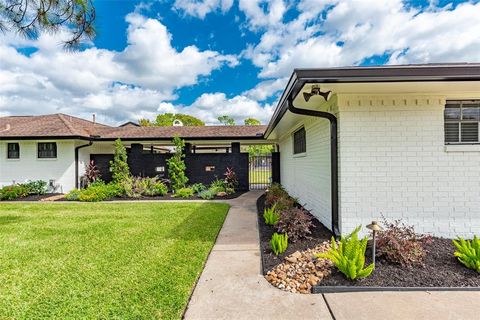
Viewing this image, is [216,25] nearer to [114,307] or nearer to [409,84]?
[409,84]

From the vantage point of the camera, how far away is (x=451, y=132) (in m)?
4.56

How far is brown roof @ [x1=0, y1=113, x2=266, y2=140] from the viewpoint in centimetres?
1224

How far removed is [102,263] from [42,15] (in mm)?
4808

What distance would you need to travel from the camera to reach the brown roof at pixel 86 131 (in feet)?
40.2

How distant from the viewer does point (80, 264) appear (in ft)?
13.3

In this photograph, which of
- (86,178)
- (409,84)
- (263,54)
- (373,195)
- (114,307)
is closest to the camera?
(114,307)

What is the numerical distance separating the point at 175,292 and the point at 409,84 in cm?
440

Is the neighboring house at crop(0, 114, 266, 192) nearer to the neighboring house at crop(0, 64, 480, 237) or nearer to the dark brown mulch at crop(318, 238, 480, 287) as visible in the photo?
the neighboring house at crop(0, 64, 480, 237)

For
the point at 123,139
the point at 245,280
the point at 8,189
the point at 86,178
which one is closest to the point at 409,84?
the point at 245,280

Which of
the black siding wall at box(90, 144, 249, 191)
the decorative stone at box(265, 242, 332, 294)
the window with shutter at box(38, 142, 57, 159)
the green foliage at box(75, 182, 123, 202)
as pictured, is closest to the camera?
the decorative stone at box(265, 242, 332, 294)

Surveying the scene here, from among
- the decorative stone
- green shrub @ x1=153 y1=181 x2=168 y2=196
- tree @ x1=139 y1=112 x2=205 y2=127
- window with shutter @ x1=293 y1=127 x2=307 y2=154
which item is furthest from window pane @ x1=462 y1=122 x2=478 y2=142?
tree @ x1=139 y1=112 x2=205 y2=127

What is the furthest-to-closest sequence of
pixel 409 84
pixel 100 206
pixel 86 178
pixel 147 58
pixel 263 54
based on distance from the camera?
pixel 86 178
pixel 263 54
pixel 147 58
pixel 100 206
pixel 409 84

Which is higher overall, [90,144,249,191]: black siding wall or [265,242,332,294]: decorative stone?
[90,144,249,191]: black siding wall

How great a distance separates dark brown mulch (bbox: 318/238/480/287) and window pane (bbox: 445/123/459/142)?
2.14 meters
